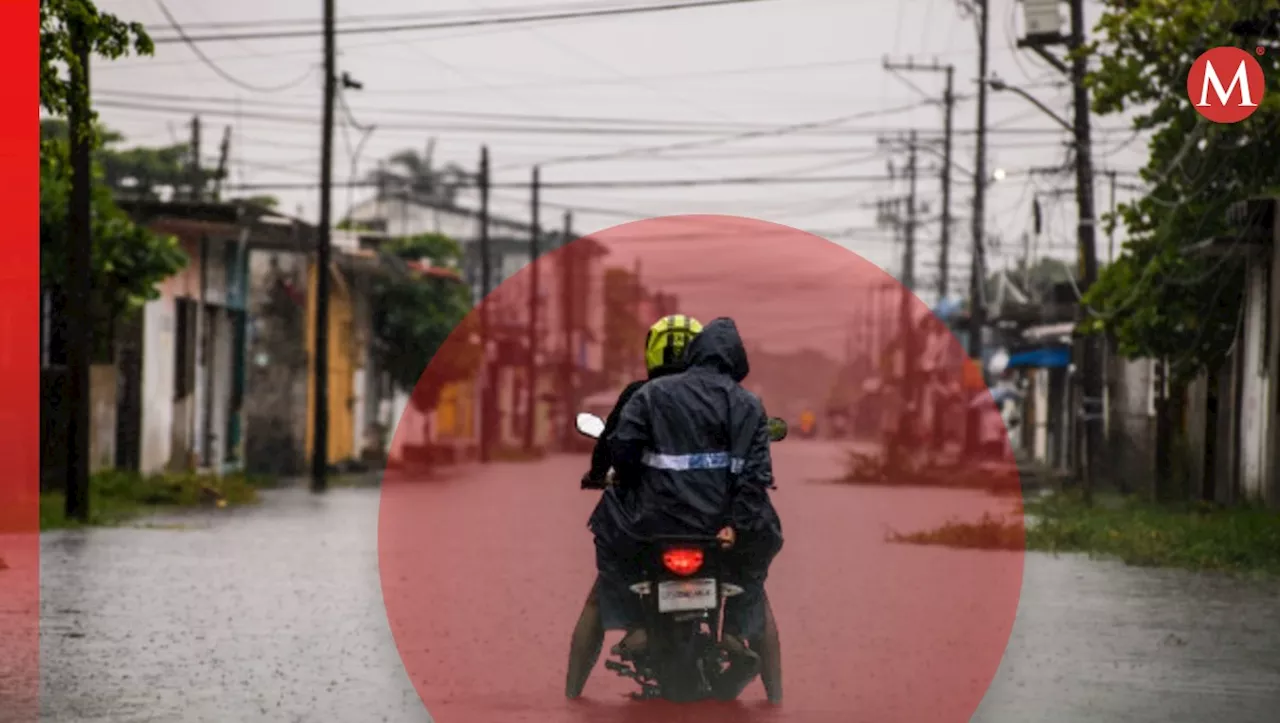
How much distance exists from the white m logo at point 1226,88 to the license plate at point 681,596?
18666 mm

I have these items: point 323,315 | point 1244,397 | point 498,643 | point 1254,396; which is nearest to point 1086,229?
point 1244,397

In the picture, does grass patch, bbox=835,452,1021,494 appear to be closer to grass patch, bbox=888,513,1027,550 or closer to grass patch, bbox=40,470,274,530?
grass patch, bbox=40,470,274,530

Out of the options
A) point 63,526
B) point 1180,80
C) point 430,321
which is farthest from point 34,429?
point 430,321

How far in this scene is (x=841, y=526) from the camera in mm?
27906

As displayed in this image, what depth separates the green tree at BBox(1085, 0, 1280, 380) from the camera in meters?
26.5

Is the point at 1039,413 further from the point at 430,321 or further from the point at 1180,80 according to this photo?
the point at 1180,80

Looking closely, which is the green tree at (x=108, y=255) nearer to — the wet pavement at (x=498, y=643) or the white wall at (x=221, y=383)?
the wet pavement at (x=498, y=643)

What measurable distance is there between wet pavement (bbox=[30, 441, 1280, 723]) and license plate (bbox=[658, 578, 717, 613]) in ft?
3.92

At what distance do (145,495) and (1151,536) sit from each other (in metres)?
15.7

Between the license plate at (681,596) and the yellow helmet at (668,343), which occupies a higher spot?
the yellow helmet at (668,343)

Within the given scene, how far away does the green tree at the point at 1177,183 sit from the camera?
26.5m

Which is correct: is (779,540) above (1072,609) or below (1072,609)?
above

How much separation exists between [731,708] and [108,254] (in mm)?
23363
